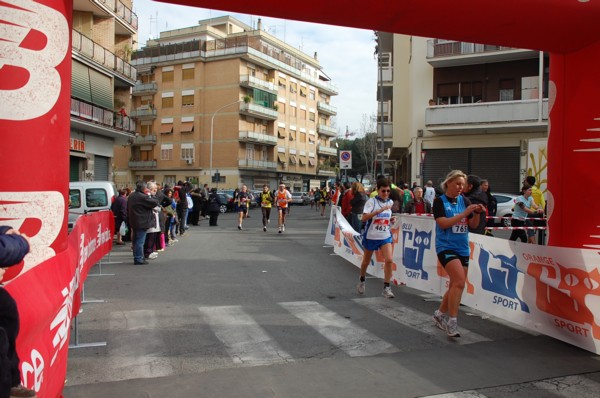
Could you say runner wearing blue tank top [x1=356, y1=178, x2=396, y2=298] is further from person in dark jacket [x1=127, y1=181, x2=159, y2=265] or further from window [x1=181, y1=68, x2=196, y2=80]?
window [x1=181, y1=68, x2=196, y2=80]

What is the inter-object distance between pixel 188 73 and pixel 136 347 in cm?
5955

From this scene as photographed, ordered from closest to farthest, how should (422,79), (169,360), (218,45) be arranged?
(169,360) < (422,79) < (218,45)

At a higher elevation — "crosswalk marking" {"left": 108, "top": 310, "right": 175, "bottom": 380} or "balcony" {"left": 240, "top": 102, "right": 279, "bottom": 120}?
"balcony" {"left": 240, "top": 102, "right": 279, "bottom": 120}

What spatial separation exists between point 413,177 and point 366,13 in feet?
80.2

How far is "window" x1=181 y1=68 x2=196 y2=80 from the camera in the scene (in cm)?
6103

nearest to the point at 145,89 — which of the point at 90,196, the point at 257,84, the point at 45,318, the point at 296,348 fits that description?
the point at 257,84

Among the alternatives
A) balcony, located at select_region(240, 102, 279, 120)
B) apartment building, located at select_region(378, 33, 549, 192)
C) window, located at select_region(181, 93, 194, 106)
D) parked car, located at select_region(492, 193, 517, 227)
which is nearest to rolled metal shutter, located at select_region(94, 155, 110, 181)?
apartment building, located at select_region(378, 33, 549, 192)

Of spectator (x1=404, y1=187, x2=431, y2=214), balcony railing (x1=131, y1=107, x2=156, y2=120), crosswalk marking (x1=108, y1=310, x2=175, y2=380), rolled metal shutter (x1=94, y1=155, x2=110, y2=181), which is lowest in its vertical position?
crosswalk marking (x1=108, y1=310, x2=175, y2=380)

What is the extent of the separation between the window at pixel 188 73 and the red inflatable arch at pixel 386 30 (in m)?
58.4

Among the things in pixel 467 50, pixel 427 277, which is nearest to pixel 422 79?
pixel 467 50

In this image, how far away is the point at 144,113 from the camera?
62.8m

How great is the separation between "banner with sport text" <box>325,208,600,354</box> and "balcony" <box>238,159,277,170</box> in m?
53.3

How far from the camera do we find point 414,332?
5.84 m

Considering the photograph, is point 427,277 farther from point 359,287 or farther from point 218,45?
point 218,45
